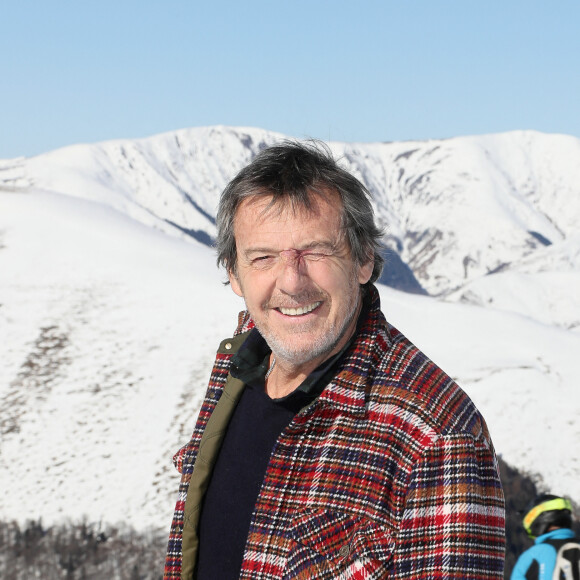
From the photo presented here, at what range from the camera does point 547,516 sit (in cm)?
580

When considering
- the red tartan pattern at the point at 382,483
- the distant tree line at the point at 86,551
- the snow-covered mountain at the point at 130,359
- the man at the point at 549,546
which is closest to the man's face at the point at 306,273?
the red tartan pattern at the point at 382,483

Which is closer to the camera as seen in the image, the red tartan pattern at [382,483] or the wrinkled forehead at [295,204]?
the red tartan pattern at [382,483]

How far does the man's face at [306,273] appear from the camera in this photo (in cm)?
263

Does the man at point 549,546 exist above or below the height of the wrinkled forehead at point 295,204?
below

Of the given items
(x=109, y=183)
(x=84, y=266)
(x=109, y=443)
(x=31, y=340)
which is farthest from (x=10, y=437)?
(x=109, y=183)

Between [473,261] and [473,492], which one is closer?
[473,492]

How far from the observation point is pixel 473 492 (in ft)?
7.23

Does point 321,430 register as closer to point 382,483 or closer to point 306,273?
point 382,483

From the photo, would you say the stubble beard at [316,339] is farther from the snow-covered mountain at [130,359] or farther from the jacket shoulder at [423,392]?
the snow-covered mountain at [130,359]

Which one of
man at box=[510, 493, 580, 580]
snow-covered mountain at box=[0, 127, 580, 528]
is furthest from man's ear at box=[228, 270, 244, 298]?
man at box=[510, 493, 580, 580]

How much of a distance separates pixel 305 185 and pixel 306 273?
29 cm

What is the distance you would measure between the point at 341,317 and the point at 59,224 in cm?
1731

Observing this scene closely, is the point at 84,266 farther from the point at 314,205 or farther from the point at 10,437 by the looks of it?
the point at 314,205

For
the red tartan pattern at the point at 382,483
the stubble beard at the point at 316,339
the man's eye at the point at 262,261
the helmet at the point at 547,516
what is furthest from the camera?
the helmet at the point at 547,516
